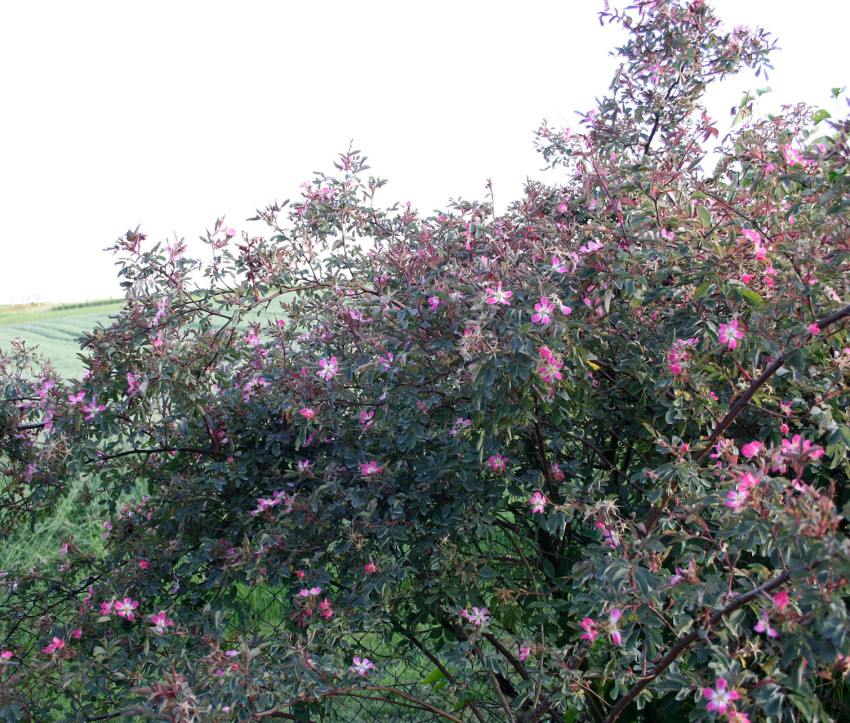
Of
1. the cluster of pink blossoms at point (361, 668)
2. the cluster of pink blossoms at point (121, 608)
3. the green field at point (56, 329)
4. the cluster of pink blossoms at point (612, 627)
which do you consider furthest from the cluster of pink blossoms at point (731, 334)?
the cluster of pink blossoms at point (121, 608)

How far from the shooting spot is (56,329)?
19375mm

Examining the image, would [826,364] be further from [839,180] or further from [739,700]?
[739,700]

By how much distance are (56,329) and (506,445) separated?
20.7m

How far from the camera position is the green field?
1016 cm

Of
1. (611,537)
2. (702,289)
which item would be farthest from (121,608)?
(702,289)

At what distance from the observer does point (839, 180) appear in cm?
127

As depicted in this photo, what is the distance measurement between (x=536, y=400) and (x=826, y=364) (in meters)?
0.66

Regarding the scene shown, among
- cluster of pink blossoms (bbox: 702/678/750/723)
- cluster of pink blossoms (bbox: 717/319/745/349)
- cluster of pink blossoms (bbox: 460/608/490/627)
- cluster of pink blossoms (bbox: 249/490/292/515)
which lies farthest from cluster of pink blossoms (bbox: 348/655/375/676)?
cluster of pink blossoms (bbox: 717/319/745/349)

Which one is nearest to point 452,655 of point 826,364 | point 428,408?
point 428,408

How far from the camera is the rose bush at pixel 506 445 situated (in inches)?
49.6

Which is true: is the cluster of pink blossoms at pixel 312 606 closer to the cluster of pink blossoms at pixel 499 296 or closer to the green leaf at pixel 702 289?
the cluster of pink blossoms at pixel 499 296

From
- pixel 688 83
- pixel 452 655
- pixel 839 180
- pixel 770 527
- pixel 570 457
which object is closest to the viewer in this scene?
pixel 770 527

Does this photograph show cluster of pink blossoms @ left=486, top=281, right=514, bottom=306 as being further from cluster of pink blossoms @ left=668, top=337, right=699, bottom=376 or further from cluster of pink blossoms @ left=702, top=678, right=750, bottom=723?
cluster of pink blossoms @ left=702, top=678, right=750, bottom=723

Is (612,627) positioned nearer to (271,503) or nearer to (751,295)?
(751,295)
